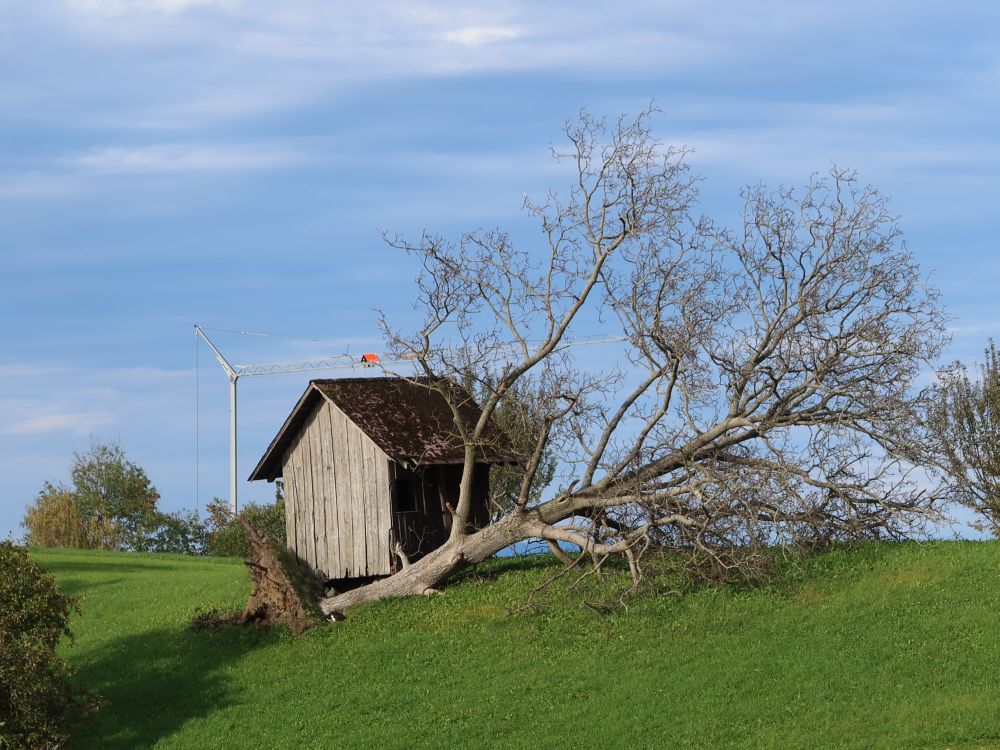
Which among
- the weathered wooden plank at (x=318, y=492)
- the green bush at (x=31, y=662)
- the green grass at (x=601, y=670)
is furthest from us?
the weathered wooden plank at (x=318, y=492)

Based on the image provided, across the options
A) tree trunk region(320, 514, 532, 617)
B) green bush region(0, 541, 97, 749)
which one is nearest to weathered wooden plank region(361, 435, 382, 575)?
tree trunk region(320, 514, 532, 617)

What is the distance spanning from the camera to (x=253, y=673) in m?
27.1

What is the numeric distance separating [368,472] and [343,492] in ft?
Result: 3.69

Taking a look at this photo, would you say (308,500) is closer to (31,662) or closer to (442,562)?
(442,562)

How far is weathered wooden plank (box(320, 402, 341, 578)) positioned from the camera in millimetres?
32625

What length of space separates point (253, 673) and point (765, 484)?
12695 mm

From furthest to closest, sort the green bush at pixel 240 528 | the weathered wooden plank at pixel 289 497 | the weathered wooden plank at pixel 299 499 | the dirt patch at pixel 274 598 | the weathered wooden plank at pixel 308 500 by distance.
→ the green bush at pixel 240 528, the weathered wooden plank at pixel 289 497, the weathered wooden plank at pixel 299 499, the weathered wooden plank at pixel 308 500, the dirt patch at pixel 274 598

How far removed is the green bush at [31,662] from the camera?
74.4 feet

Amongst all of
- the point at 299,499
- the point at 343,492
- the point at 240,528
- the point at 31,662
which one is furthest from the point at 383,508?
the point at 240,528

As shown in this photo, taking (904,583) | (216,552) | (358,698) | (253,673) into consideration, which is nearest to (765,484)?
(904,583)

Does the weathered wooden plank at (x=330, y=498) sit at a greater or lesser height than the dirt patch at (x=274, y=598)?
greater

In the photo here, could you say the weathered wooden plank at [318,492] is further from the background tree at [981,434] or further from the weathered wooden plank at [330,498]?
the background tree at [981,434]

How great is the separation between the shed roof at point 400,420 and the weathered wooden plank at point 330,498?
0.72 metres

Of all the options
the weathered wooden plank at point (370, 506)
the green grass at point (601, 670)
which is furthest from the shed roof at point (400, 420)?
the green grass at point (601, 670)
